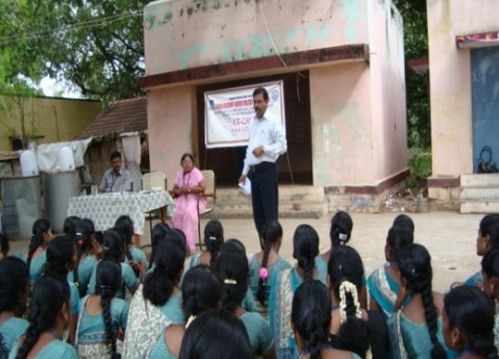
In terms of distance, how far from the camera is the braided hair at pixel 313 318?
5.86 ft

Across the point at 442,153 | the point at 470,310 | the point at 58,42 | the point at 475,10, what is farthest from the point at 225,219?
the point at 58,42

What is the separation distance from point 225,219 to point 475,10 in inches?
206

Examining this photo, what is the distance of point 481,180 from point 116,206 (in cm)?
530

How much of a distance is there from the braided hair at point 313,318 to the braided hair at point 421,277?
0.66 metres

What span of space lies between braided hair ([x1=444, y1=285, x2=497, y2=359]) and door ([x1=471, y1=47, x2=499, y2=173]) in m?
7.11

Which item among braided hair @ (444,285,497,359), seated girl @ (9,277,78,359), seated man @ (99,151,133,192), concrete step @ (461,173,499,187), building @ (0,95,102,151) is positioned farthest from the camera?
building @ (0,95,102,151)

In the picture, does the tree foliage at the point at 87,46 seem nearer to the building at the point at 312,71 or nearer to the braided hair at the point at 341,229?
the building at the point at 312,71

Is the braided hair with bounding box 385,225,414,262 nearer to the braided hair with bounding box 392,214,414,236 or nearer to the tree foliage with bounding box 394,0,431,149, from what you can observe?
the braided hair with bounding box 392,214,414,236

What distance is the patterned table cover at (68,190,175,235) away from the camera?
241 inches

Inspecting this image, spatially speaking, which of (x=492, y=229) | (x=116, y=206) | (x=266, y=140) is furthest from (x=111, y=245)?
(x=116, y=206)

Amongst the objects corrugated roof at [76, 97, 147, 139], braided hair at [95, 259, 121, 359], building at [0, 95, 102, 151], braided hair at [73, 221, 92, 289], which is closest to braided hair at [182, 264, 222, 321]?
braided hair at [95, 259, 121, 359]

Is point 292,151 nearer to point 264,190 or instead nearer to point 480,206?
point 480,206

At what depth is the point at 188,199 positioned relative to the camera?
251 inches

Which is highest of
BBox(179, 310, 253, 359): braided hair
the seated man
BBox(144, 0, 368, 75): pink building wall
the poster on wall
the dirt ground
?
BBox(144, 0, 368, 75): pink building wall
